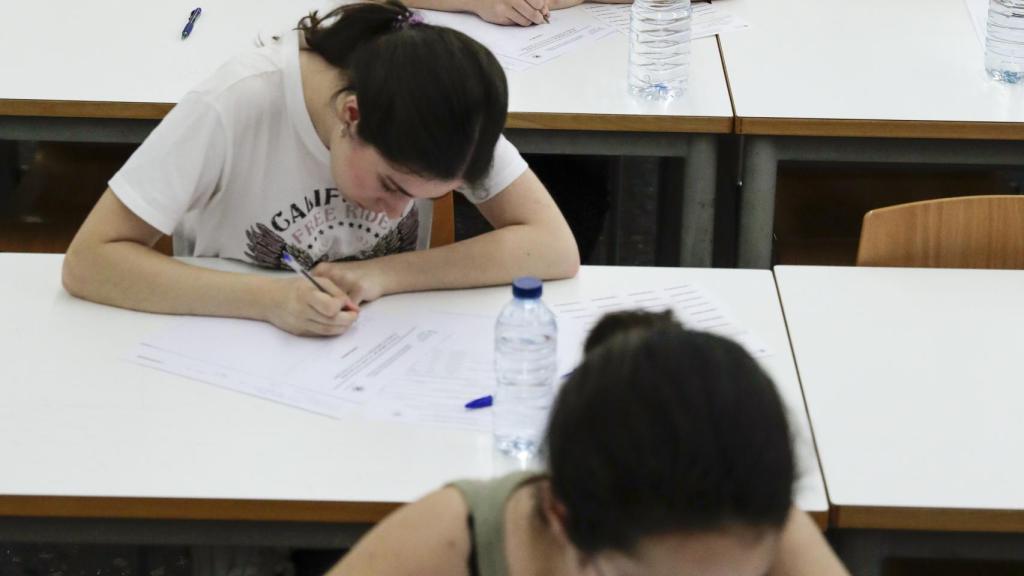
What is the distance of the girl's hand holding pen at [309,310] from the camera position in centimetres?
176

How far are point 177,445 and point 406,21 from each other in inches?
23.9

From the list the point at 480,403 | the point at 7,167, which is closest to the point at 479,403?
the point at 480,403

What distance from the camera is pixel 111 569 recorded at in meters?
2.50

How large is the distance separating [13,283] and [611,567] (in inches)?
47.8

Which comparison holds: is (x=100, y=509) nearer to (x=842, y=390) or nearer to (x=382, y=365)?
(x=382, y=365)

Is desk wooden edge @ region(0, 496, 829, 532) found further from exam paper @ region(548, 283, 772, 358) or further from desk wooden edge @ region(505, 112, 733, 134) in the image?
desk wooden edge @ region(505, 112, 733, 134)

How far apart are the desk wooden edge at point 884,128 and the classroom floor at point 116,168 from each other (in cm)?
27

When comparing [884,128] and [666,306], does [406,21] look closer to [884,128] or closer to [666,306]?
[666,306]

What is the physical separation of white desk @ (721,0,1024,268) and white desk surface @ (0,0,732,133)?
0.26 ft

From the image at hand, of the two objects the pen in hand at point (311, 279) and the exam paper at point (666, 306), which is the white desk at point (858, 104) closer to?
the exam paper at point (666, 306)

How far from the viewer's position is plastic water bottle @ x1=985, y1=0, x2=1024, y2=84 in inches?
102

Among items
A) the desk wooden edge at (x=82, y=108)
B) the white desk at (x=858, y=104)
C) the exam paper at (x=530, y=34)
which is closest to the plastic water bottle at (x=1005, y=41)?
the white desk at (x=858, y=104)

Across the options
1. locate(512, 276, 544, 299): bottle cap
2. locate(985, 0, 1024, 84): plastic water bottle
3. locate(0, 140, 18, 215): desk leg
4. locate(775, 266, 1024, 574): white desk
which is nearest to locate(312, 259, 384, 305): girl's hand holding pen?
locate(512, 276, 544, 299): bottle cap

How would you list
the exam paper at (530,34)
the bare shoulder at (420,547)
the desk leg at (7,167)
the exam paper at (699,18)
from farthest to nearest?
the desk leg at (7,167) → the exam paper at (699,18) → the exam paper at (530,34) → the bare shoulder at (420,547)
